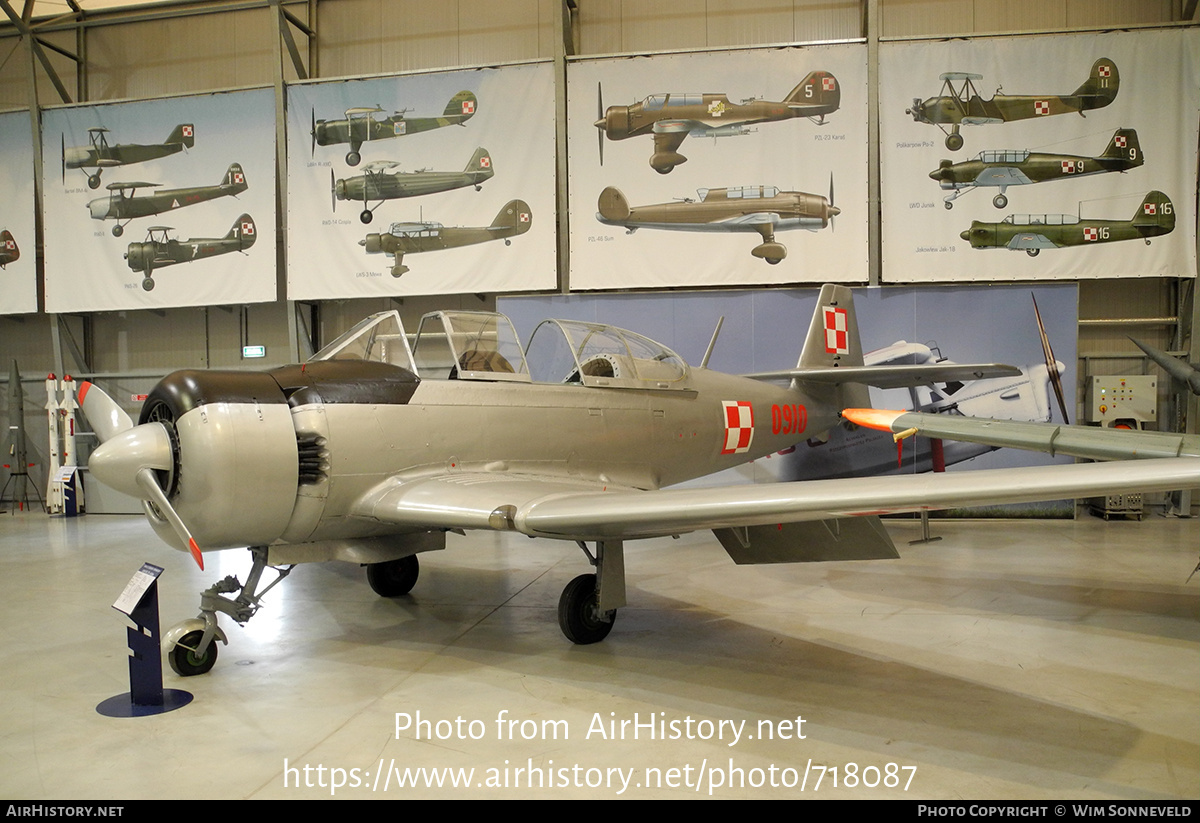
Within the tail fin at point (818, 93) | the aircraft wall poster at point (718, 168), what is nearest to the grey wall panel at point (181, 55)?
the aircraft wall poster at point (718, 168)

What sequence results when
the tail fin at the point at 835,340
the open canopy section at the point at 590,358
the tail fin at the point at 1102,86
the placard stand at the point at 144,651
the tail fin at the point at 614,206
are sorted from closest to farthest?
the placard stand at the point at 144,651
the open canopy section at the point at 590,358
the tail fin at the point at 835,340
the tail fin at the point at 1102,86
the tail fin at the point at 614,206

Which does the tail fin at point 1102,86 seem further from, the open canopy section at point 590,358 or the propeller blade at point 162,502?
the propeller blade at point 162,502

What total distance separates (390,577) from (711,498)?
11.9 ft

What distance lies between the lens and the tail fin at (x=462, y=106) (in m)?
11.3

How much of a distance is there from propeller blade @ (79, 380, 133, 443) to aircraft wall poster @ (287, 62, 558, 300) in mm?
6695

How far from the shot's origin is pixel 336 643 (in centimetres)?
515

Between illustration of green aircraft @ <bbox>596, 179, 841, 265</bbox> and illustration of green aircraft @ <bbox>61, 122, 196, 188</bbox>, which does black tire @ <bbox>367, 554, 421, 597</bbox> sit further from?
illustration of green aircraft @ <bbox>61, 122, 196, 188</bbox>

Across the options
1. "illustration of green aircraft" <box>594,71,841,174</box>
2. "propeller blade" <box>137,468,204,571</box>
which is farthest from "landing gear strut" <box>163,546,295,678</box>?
"illustration of green aircraft" <box>594,71,841,174</box>

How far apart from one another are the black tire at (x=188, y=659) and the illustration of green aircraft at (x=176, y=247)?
867cm

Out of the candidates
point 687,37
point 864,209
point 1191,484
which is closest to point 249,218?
point 687,37

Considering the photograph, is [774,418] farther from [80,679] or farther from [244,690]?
[80,679]

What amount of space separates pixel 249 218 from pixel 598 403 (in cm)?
830

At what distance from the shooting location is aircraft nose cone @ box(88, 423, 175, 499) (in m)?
4.02

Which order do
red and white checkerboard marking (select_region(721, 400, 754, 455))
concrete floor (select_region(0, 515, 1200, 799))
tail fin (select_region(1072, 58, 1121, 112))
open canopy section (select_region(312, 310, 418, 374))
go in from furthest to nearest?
tail fin (select_region(1072, 58, 1121, 112)) → red and white checkerboard marking (select_region(721, 400, 754, 455)) → open canopy section (select_region(312, 310, 418, 374)) → concrete floor (select_region(0, 515, 1200, 799))
